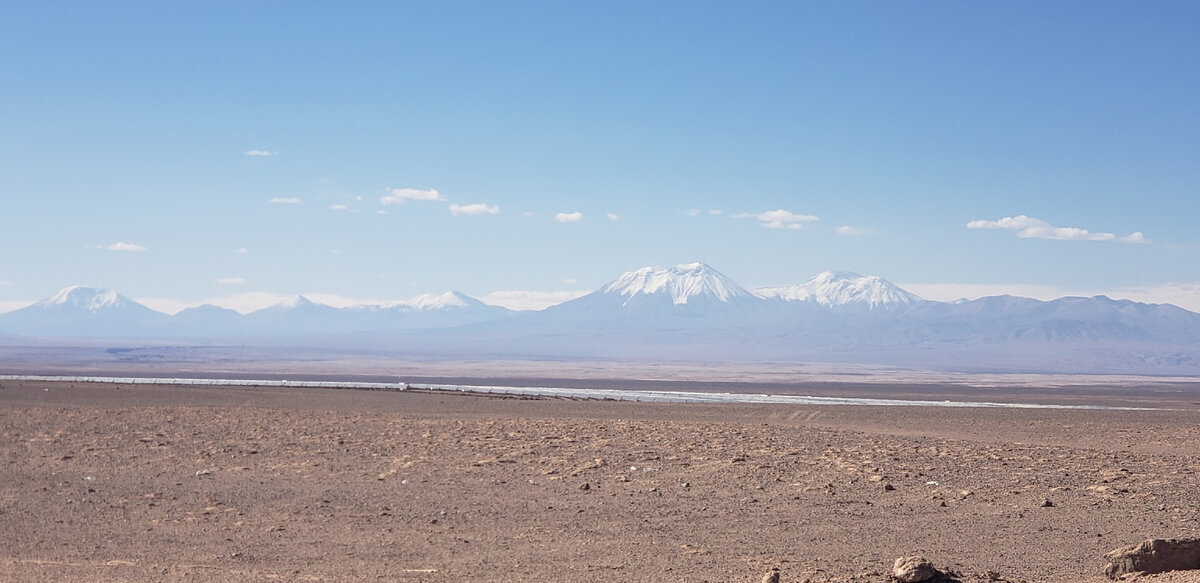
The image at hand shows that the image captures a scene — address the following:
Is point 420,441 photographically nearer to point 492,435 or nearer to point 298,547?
point 492,435

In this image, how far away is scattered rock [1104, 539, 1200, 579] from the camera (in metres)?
9.59

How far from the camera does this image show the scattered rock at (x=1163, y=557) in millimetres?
9586

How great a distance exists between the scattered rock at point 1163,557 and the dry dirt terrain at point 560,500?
42 cm

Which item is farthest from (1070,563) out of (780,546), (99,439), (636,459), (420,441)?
(99,439)

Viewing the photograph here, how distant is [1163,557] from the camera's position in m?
9.59

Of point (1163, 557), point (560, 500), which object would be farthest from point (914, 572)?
point (560, 500)

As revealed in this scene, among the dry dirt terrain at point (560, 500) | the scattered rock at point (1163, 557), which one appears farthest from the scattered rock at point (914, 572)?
the scattered rock at point (1163, 557)

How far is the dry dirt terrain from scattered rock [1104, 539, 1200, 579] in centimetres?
42

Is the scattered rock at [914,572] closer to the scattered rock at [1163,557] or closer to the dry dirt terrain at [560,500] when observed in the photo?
the dry dirt terrain at [560,500]

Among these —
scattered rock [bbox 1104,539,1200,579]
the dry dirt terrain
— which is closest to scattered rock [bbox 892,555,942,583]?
the dry dirt terrain

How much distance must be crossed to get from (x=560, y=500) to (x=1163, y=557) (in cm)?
825

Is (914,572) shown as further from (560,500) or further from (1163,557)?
(560,500)

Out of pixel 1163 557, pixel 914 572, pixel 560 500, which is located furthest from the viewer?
pixel 560 500

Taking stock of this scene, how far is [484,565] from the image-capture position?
1160 cm
